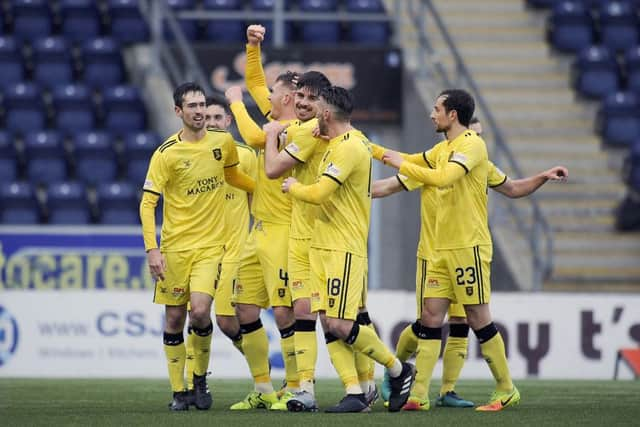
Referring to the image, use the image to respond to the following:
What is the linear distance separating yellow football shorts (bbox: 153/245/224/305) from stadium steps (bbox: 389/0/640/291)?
8.49 meters

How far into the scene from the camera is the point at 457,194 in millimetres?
10930

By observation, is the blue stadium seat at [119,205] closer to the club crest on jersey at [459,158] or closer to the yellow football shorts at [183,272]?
the yellow football shorts at [183,272]

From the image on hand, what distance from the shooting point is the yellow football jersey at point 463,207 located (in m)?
10.9

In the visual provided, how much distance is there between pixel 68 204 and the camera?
1936cm

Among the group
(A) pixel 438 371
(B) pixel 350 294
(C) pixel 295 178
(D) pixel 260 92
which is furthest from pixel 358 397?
(A) pixel 438 371

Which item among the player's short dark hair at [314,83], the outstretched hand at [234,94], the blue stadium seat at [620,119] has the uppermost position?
the blue stadium seat at [620,119]

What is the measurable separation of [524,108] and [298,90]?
11.8 meters

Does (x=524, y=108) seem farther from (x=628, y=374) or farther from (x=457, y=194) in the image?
(x=457, y=194)

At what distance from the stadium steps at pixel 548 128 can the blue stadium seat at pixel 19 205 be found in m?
5.61

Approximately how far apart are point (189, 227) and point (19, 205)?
8853mm

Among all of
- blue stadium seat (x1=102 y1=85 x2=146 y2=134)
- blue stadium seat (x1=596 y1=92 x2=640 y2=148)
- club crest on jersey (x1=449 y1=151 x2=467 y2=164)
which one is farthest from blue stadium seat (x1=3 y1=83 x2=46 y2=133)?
club crest on jersey (x1=449 y1=151 x2=467 y2=164)

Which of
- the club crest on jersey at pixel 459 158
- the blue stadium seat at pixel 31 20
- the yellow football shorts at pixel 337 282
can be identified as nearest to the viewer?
the yellow football shorts at pixel 337 282

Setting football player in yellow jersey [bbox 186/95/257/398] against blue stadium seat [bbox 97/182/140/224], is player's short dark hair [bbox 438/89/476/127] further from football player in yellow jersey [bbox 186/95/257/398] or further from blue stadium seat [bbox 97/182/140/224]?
blue stadium seat [bbox 97/182/140/224]

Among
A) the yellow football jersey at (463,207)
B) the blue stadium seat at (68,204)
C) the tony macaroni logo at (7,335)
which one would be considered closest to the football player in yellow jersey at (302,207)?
the yellow football jersey at (463,207)
